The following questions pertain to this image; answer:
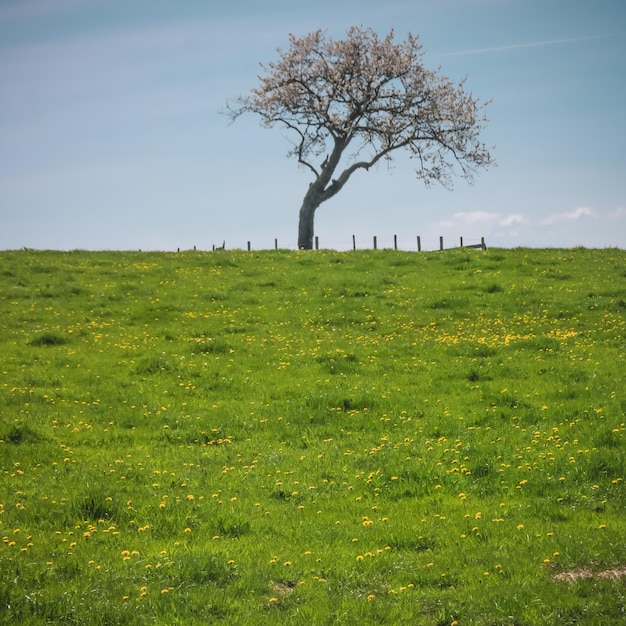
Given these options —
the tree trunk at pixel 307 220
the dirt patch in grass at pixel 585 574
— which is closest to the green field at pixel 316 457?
the dirt patch in grass at pixel 585 574

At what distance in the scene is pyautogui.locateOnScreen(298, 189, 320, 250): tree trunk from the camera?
54438 mm

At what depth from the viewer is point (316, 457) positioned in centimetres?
1441

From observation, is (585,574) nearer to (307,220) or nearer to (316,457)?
(316,457)

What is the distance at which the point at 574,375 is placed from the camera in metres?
19.4

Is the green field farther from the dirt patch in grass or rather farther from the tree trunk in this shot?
the tree trunk

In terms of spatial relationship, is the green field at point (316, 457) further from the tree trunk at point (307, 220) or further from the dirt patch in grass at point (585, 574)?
the tree trunk at point (307, 220)

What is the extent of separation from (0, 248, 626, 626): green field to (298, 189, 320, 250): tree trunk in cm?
2254

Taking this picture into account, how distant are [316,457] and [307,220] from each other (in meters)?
41.2

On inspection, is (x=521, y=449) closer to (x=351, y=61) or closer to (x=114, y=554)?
(x=114, y=554)

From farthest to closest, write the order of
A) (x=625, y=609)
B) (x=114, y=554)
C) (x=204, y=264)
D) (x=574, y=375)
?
(x=204, y=264)
(x=574, y=375)
(x=114, y=554)
(x=625, y=609)

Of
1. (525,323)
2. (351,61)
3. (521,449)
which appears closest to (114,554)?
(521,449)

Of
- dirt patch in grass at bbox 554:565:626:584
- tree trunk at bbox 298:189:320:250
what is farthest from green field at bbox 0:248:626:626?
tree trunk at bbox 298:189:320:250

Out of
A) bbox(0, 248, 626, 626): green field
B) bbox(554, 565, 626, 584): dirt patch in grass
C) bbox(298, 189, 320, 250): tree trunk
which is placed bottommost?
bbox(554, 565, 626, 584): dirt patch in grass

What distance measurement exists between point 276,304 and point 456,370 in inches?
473
